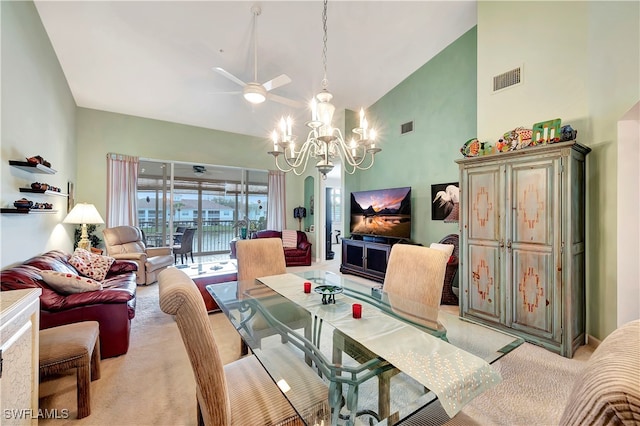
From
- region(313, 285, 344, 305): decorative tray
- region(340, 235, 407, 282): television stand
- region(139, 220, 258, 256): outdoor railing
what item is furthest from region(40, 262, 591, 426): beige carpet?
region(139, 220, 258, 256): outdoor railing

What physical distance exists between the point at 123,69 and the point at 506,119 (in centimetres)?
534

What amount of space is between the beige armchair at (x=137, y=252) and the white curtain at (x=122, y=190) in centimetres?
51

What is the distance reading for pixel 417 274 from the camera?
210 cm

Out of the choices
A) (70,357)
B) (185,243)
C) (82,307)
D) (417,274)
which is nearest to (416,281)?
(417,274)

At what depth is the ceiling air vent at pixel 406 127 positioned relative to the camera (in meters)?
4.70

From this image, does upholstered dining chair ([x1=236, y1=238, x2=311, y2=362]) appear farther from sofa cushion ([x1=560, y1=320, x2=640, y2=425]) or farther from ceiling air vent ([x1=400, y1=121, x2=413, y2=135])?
ceiling air vent ([x1=400, y1=121, x2=413, y2=135])

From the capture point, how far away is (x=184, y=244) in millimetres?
5809

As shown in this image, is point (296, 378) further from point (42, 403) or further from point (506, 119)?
point (506, 119)

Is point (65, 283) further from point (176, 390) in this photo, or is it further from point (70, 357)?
point (176, 390)

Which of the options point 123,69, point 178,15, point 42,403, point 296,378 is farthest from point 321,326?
point 123,69

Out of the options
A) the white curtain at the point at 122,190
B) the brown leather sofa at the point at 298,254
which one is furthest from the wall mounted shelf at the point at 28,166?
the brown leather sofa at the point at 298,254

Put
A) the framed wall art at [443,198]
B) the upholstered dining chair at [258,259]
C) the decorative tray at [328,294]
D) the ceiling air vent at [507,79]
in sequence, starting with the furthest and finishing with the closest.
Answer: the framed wall art at [443,198] < the ceiling air vent at [507,79] < the upholstered dining chair at [258,259] < the decorative tray at [328,294]

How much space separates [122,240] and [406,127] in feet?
18.1

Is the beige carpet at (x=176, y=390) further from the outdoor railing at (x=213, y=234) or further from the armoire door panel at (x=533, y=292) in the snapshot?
the outdoor railing at (x=213, y=234)
